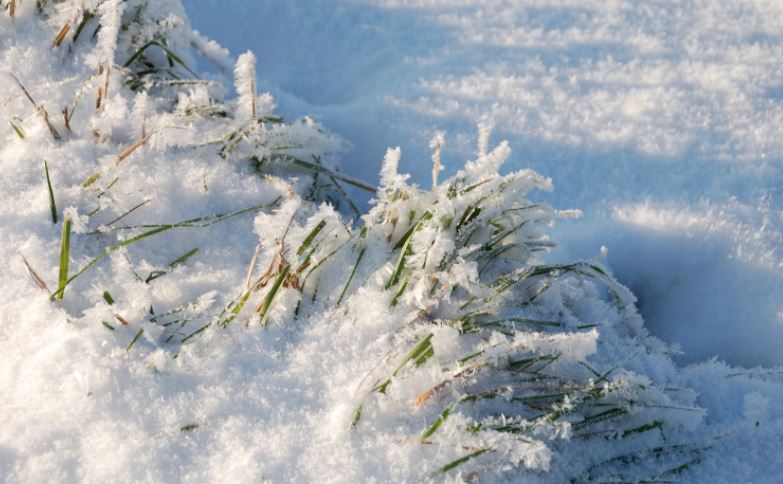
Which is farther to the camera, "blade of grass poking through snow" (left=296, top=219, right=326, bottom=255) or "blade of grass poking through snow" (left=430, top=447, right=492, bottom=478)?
"blade of grass poking through snow" (left=296, top=219, right=326, bottom=255)

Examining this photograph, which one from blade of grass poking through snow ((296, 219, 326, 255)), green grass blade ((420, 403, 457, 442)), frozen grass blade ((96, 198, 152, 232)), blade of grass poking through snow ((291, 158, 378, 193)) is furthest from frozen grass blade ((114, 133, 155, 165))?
green grass blade ((420, 403, 457, 442))

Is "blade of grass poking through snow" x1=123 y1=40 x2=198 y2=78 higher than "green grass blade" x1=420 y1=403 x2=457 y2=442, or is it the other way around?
"blade of grass poking through snow" x1=123 y1=40 x2=198 y2=78

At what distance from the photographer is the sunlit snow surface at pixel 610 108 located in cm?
165

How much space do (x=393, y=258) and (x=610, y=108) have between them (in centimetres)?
94

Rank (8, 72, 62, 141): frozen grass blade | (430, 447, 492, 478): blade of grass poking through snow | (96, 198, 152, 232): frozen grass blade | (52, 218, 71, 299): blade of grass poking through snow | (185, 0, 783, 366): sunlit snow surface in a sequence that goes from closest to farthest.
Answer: (430, 447, 492, 478): blade of grass poking through snow → (52, 218, 71, 299): blade of grass poking through snow → (96, 198, 152, 232): frozen grass blade → (8, 72, 62, 141): frozen grass blade → (185, 0, 783, 366): sunlit snow surface

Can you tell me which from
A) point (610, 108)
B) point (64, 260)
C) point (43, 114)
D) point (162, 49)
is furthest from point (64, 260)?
point (610, 108)

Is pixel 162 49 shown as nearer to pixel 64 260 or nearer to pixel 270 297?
pixel 64 260

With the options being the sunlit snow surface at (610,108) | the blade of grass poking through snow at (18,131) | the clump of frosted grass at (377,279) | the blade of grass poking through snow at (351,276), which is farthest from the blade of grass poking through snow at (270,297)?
the blade of grass poking through snow at (18,131)

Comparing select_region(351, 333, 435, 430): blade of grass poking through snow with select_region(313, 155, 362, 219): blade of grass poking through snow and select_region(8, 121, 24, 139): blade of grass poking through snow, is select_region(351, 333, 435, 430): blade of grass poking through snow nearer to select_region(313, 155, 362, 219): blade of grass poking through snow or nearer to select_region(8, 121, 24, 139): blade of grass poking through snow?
select_region(313, 155, 362, 219): blade of grass poking through snow

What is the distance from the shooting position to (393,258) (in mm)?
1384

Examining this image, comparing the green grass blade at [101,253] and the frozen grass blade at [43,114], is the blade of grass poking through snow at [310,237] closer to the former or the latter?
the green grass blade at [101,253]

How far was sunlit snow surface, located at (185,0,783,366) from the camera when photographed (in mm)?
1647

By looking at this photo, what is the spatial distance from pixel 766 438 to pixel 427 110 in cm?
118

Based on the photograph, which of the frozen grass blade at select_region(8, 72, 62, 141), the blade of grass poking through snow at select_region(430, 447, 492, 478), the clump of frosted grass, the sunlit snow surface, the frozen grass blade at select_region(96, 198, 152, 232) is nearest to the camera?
the blade of grass poking through snow at select_region(430, 447, 492, 478)
